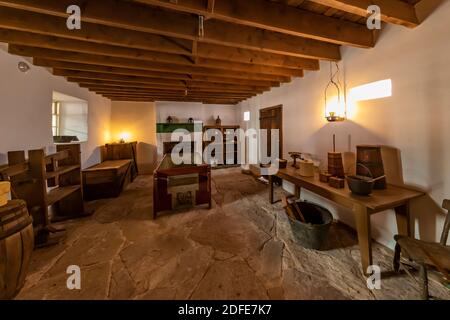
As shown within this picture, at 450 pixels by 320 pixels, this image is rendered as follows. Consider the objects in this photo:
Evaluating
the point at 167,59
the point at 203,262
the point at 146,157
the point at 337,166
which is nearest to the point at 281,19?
the point at 167,59

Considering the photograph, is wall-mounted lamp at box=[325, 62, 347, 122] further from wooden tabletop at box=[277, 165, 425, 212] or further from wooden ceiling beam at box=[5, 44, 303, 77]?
wooden tabletop at box=[277, 165, 425, 212]

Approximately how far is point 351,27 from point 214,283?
3.01m

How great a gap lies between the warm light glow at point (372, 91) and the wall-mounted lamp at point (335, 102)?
5.9 inches

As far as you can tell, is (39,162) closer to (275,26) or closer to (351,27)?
(275,26)

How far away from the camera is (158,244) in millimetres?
2109

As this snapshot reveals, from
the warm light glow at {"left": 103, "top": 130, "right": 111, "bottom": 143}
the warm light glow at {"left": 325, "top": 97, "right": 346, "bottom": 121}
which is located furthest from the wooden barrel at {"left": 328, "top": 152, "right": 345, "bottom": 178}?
the warm light glow at {"left": 103, "top": 130, "right": 111, "bottom": 143}

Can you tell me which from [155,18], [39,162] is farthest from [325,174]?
[39,162]

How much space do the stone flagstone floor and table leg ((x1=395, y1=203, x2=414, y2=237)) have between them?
32cm

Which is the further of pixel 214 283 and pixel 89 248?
pixel 89 248

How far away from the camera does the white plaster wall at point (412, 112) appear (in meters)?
1.61

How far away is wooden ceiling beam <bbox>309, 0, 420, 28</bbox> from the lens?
4.85ft

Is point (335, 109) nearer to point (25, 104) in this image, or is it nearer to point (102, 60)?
point (102, 60)

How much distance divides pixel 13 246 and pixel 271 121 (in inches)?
177

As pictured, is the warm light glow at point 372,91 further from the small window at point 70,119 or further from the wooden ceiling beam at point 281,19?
the small window at point 70,119
